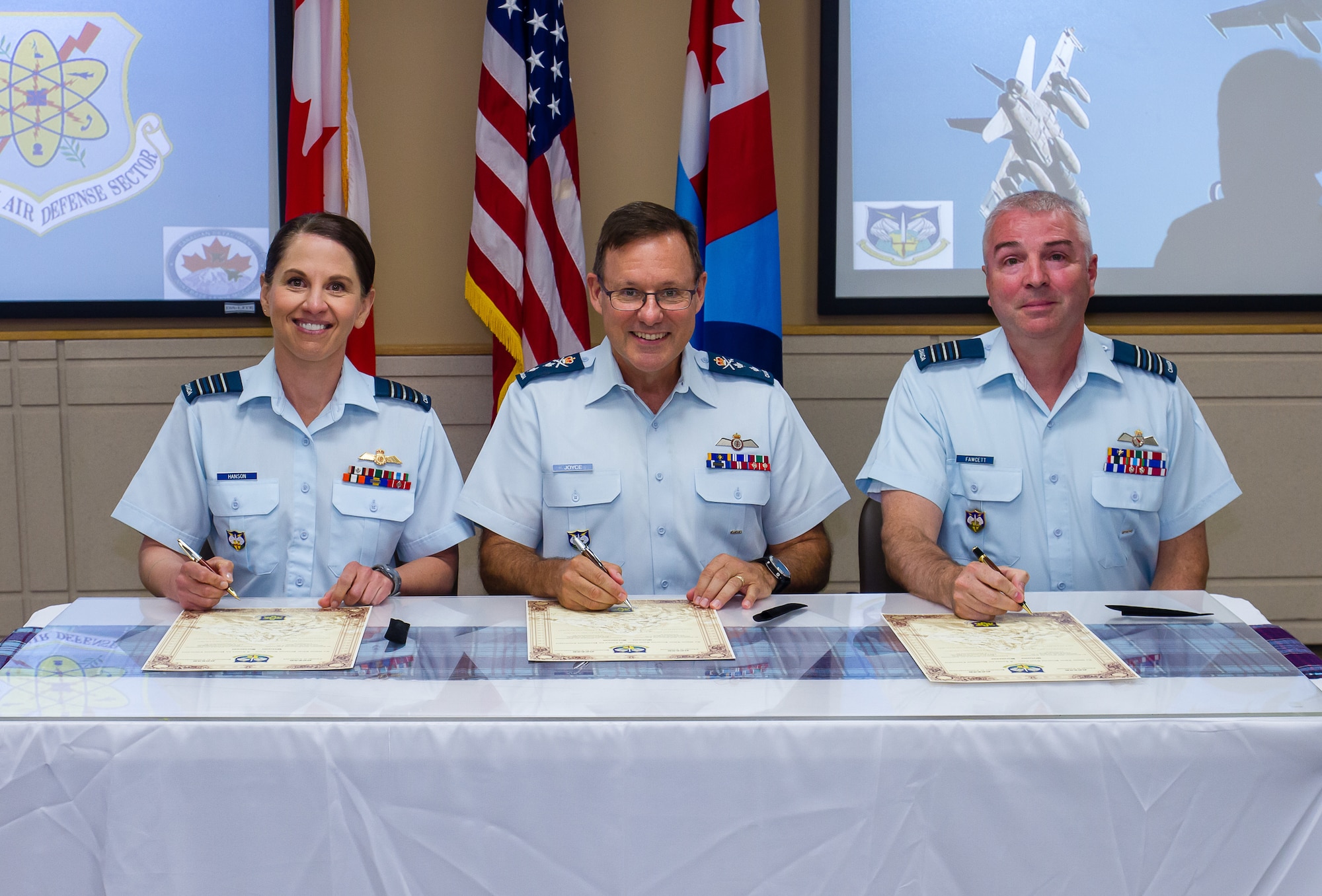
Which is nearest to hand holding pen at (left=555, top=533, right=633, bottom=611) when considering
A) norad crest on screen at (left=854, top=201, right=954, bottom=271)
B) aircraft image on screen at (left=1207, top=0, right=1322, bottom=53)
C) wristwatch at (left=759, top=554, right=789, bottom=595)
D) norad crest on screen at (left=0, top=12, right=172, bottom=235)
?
wristwatch at (left=759, top=554, right=789, bottom=595)

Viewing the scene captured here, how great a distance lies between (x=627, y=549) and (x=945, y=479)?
619 mm

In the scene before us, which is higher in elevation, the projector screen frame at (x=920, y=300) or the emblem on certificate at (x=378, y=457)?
the projector screen frame at (x=920, y=300)

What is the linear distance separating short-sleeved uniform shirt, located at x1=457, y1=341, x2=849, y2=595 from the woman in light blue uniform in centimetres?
13

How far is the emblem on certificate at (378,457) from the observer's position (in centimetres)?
188

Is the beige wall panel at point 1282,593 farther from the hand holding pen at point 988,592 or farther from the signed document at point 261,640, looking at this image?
the signed document at point 261,640

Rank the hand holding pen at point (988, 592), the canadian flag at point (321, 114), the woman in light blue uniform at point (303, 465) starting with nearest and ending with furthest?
the hand holding pen at point (988, 592), the woman in light blue uniform at point (303, 465), the canadian flag at point (321, 114)

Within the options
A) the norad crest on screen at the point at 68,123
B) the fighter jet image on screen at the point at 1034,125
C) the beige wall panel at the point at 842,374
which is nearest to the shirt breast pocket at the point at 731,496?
the beige wall panel at the point at 842,374

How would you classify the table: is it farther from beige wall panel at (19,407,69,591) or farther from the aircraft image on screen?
the aircraft image on screen

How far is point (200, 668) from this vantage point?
1206 millimetres

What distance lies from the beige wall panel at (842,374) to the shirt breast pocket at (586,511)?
1463 mm

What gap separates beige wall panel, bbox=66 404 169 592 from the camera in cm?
318

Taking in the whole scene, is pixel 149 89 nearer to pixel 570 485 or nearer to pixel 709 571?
pixel 570 485

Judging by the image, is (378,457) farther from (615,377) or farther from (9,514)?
(9,514)

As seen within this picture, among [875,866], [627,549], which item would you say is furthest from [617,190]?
[875,866]
